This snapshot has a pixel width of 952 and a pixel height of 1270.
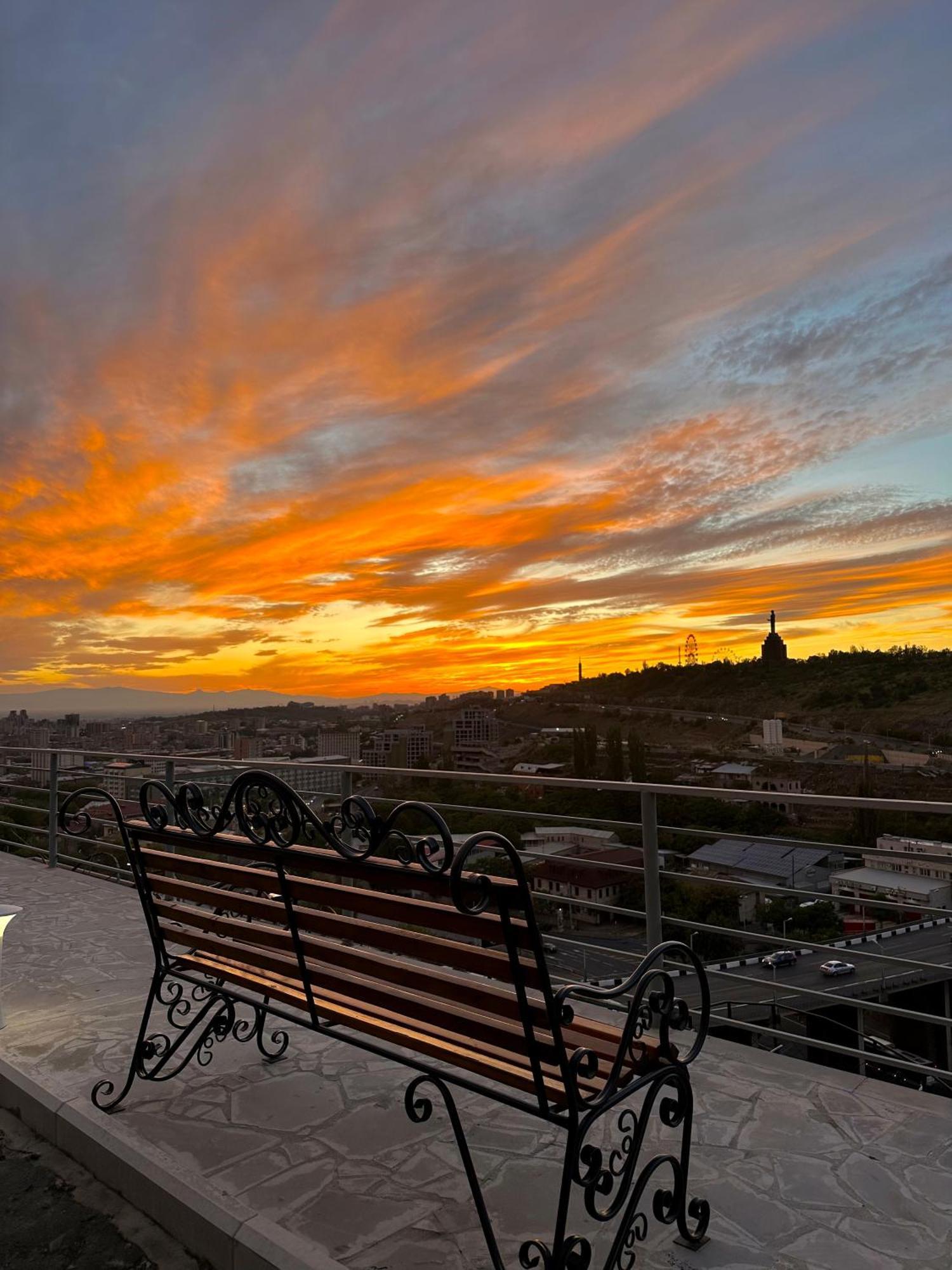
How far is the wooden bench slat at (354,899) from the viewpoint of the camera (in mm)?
1787

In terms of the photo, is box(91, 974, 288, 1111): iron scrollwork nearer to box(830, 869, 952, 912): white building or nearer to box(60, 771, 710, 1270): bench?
box(60, 771, 710, 1270): bench

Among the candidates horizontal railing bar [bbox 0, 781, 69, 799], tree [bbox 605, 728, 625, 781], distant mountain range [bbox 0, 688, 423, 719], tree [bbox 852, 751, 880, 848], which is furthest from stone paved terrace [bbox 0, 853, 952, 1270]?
tree [bbox 605, 728, 625, 781]

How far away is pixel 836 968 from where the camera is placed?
184 inches

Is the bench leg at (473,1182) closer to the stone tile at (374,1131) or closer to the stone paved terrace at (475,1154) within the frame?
the stone paved terrace at (475,1154)

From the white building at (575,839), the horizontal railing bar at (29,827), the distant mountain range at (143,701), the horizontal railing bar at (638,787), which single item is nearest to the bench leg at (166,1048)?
the horizontal railing bar at (638,787)

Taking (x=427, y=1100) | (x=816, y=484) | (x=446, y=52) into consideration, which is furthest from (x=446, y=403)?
(x=427, y=1100)

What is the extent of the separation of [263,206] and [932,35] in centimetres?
565

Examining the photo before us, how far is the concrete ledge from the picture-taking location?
207cm

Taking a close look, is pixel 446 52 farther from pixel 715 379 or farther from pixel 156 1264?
pixel 156 1264

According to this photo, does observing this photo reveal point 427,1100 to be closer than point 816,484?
Yes

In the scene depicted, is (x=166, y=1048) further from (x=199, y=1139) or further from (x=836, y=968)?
(x=836, y=968)

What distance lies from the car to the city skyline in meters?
6.46

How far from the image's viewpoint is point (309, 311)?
8.45 metres

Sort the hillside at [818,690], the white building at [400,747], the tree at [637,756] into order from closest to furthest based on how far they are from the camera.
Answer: the white building at [400,747]
the hillside at [818,690]
the tree at [637,756]
